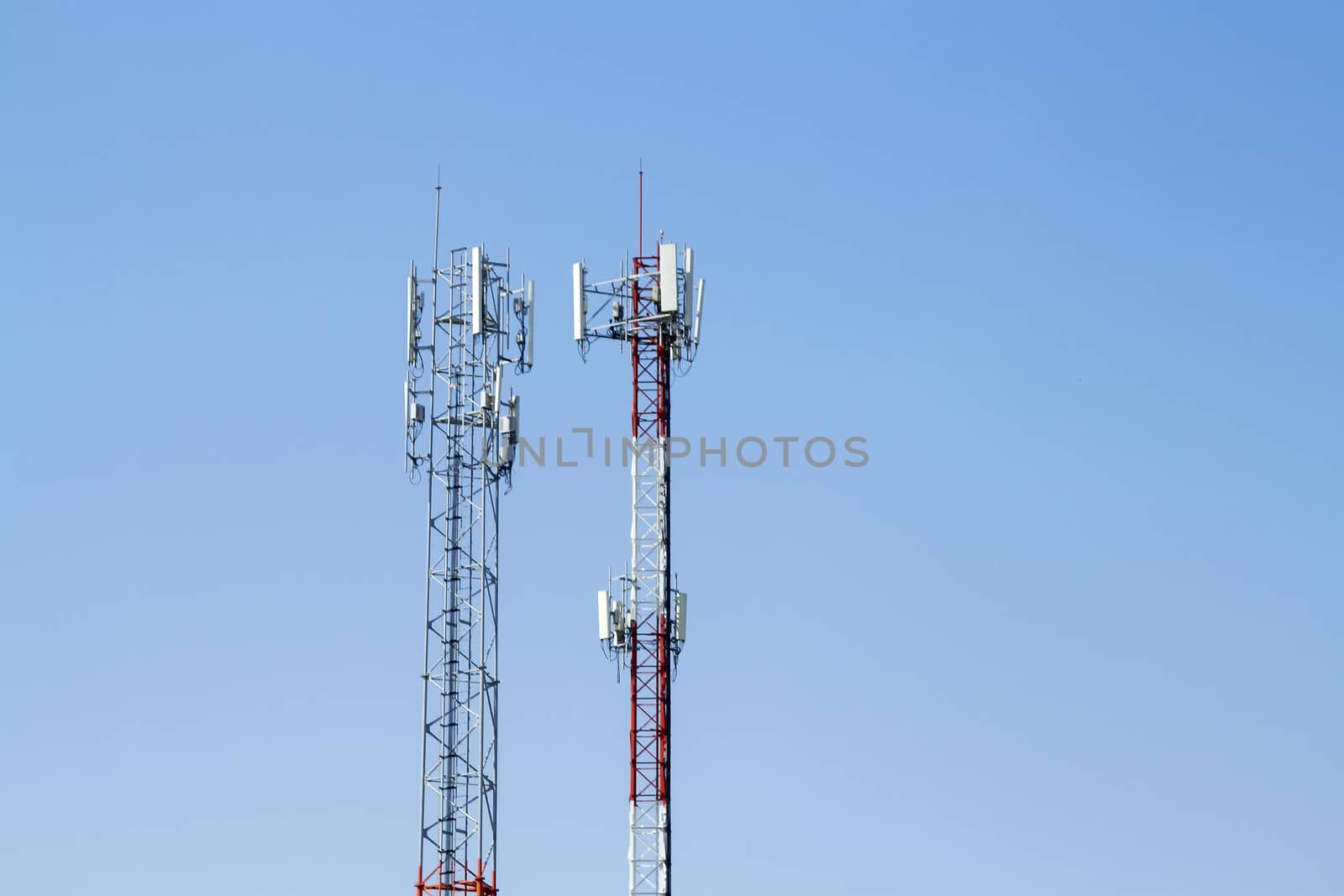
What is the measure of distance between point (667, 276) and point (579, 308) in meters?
4.20

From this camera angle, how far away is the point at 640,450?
143 metres

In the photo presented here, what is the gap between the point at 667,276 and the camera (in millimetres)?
143000

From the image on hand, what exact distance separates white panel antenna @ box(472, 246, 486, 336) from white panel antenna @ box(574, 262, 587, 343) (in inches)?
154

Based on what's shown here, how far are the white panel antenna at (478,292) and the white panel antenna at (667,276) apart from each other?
7.57 meters

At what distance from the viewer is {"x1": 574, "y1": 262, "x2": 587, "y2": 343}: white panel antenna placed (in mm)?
144125

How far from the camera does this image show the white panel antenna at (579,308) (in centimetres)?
14412

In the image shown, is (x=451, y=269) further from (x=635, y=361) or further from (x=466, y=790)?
(x=466, y=790)

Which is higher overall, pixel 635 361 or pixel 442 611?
pixel 635 361

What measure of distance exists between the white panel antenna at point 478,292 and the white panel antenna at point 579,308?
390 cm

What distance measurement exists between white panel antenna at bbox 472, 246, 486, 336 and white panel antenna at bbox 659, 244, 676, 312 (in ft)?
24.8

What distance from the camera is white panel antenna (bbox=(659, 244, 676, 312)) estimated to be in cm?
14288

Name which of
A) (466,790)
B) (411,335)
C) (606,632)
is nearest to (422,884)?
(466,790)

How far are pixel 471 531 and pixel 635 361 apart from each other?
10.1 m

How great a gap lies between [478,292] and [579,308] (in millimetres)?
4341
